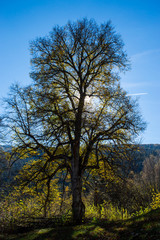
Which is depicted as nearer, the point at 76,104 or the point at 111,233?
the point at 111,233

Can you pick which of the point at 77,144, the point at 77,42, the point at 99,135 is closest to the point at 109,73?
the point at 77,42

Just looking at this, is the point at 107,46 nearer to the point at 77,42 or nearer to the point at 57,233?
the point at 77,42

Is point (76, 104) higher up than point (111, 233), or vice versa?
point (76, 104)

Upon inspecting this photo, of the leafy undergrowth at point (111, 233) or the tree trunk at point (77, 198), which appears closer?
the leafy undergrowth at point (111, 233)

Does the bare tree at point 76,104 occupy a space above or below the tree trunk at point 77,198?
above

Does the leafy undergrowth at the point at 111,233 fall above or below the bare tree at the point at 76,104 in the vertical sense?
below

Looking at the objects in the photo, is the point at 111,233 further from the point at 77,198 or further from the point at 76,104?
the point at 76,104

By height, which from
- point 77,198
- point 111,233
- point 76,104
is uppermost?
point 76,104

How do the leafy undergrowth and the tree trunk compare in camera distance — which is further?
the tree trunk

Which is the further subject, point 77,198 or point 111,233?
point 77,198

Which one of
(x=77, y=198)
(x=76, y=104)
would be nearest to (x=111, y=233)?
(x=77, y=198)

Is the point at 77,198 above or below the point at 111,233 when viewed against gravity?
above

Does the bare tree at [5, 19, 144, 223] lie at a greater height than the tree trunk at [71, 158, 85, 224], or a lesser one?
greater

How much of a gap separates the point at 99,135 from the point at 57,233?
4.56m
